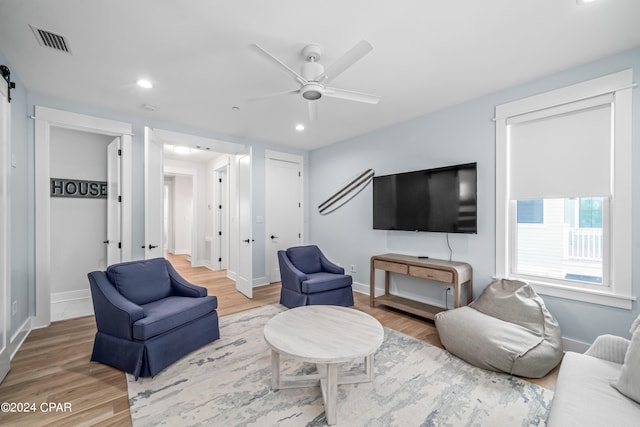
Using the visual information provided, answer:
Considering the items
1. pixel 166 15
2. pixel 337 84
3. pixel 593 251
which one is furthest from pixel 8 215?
pixel 593 251

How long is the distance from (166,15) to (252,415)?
2699mm

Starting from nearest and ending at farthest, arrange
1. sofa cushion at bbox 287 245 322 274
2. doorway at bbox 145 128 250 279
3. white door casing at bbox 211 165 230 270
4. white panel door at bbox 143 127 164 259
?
white panel door at bbox 143 127 164 259 < sofa cushion at bbox 287 245 322 274 < doorway at bbox 145 128 250 279 < white door casing at bbox 211 165 230 270

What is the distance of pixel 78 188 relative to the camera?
405 cm

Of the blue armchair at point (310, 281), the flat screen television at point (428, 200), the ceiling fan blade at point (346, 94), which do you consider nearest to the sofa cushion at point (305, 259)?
the blue armchair at point (310, 281)

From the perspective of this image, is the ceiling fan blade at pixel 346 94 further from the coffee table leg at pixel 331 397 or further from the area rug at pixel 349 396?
the coffee table leg at pixel 331 397

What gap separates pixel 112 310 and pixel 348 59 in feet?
8.74

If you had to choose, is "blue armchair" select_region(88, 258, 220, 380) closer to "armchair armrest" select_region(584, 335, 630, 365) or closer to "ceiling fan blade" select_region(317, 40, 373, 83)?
"ceiling fan blade" select_region(317, 40, 373, 83)

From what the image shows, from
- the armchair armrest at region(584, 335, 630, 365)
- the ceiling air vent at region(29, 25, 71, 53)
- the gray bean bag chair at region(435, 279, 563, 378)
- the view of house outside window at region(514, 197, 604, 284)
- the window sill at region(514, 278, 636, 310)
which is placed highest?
the ceiling air vent at region(29, 25, 71, 53)

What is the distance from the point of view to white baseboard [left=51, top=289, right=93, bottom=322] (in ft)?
11.3

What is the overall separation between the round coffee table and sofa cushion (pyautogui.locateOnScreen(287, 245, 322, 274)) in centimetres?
146

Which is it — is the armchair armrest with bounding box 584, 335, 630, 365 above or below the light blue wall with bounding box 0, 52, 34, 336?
below

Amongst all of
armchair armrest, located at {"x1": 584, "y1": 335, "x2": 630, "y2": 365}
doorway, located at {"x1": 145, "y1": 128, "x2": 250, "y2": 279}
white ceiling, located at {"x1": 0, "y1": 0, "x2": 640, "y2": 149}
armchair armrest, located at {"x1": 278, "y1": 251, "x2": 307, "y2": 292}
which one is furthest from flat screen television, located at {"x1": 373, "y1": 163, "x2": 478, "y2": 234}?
doorway, located at {"x1": 145, "y1": 128, "x2": 250, "y2": 279}

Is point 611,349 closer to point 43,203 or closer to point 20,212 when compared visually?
point 20,212

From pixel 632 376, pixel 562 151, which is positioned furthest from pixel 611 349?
pixel 562 151
